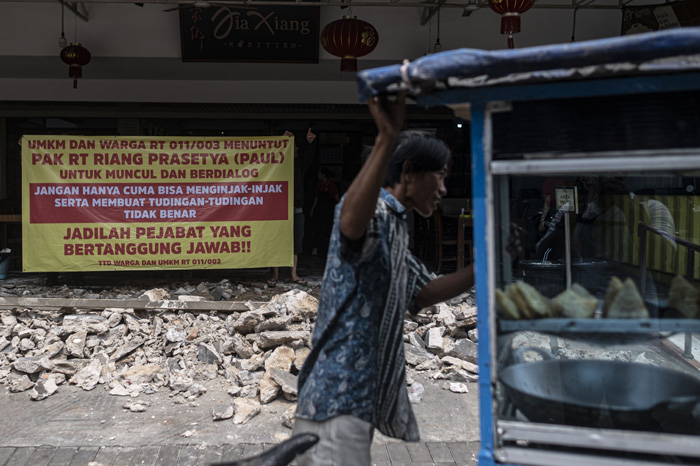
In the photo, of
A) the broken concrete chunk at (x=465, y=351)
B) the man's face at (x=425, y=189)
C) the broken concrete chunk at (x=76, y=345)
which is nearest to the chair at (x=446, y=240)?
the broken concrete chunk at (x=465, y=351)

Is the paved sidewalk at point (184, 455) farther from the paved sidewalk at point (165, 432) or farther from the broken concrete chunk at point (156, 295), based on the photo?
the broken concrete chunk at point (156, 295)

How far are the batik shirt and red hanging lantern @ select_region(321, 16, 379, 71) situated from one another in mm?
4956

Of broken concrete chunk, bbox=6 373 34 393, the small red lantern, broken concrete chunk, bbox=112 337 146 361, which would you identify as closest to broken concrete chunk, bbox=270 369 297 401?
broken concrete chunk, bbox=112 337 146 361

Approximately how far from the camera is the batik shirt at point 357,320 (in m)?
1.75

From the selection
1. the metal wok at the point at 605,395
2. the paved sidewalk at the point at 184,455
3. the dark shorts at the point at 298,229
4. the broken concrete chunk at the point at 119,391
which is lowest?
the paved sidewalk at the point at 184,455

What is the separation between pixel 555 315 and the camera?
68.7 inches

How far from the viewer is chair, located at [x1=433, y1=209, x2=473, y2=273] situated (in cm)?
818

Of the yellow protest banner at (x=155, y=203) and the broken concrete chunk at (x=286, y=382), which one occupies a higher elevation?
the yellow protest banner at (x=155, y=203)

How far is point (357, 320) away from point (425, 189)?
1.48 ft

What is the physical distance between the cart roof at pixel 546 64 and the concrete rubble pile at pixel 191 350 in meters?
2.87

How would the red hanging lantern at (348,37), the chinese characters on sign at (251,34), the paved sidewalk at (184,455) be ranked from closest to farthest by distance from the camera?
the paved sidewalk at (184,455), the red hanging lantern at (348,37), the chinese characters on sign at (251,34)

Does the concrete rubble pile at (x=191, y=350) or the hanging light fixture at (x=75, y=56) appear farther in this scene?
the hanging light fixture at (x=75, y=56)

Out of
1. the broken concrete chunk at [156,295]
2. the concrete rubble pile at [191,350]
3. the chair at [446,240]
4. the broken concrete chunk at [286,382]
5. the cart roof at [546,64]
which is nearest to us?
the cart roof at [546,64]

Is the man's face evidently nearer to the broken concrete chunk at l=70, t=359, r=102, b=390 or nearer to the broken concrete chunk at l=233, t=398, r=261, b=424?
the broken concrete chunk at l=233, t=398, r=261, b=424
